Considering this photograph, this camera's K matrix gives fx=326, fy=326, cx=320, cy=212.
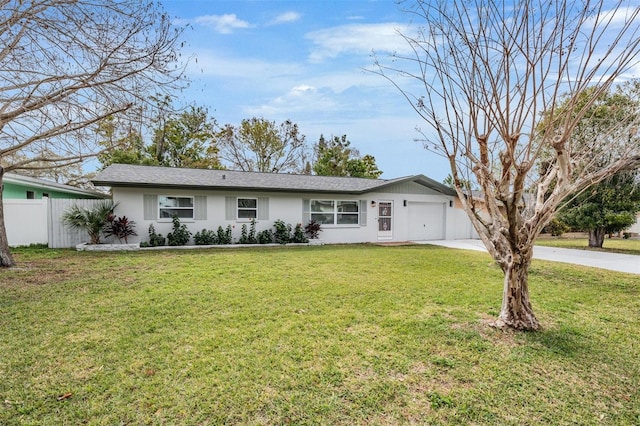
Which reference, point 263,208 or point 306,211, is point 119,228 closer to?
point 263,208

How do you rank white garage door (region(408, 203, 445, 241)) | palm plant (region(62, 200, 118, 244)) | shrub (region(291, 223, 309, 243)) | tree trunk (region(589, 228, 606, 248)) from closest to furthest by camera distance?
palm plant (region(62, 200, 118, 244)), tree trunk (region(589, 228, 606, 248)), shrub (region(291, 223, 309, 243)), white garage door (region(408, 203, 445, 241))

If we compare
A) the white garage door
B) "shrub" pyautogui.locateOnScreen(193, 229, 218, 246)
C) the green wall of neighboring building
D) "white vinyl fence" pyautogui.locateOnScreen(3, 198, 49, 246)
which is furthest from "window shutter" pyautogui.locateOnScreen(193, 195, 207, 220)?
the white garage door

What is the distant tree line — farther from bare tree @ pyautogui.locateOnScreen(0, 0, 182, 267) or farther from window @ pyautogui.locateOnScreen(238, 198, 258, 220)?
bare tree @ pyautogui.locateOnScreen(0, 0, 182, 267)

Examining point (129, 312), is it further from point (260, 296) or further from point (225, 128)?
point (225, 128)

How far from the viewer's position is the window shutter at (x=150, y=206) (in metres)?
12.0

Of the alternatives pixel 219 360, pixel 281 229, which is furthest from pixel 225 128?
pixel 219 360

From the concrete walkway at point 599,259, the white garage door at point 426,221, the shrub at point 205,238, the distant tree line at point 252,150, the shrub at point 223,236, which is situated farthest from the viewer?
the distant tree line at point 252,150

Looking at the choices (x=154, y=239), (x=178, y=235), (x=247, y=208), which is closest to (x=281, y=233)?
(x=247, y=208)

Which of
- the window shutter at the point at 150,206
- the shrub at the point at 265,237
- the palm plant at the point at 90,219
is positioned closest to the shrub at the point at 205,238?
the window shutter at the point at 150,206

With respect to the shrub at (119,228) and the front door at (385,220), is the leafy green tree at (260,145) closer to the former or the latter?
the front door at (385,220)

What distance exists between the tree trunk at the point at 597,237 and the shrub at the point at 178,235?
16169 mm

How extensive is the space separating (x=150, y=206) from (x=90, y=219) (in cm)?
188

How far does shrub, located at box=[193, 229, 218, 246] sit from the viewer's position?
12.5 meters

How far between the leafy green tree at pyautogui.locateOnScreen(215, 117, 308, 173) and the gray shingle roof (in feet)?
36.3
